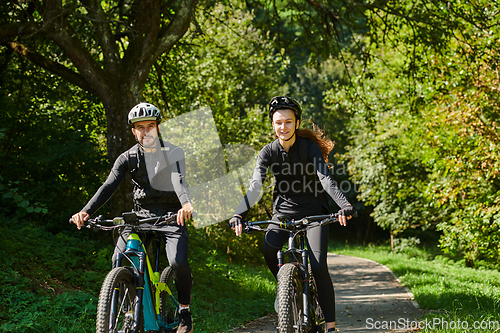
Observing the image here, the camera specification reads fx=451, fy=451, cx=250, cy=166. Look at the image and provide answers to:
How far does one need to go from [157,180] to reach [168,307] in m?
1.25

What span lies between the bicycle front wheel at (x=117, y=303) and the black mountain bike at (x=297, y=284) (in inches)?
41.1

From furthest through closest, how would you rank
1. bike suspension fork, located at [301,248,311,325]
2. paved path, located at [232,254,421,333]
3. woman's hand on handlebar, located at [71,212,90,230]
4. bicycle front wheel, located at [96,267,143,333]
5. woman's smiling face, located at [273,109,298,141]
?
paved path, located at [232,254,421,333], woman's smiling face, located at [273,109,298,141], woman's hand on handlebar, located at [71,212,90,230], bike suspension fork, located at [301,248,311,325], bicycle front wheel, located at [96,267,143,333]

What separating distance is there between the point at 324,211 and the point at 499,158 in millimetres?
8185

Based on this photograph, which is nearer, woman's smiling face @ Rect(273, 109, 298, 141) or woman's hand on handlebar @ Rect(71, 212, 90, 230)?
woman's hand on handlebar @ Rect(71, 212, 90, 230)

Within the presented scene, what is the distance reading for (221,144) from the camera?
564 inches

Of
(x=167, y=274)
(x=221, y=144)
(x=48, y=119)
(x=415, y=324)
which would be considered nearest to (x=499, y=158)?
(x=415, y=324)

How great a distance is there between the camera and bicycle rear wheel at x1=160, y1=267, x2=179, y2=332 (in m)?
4.12

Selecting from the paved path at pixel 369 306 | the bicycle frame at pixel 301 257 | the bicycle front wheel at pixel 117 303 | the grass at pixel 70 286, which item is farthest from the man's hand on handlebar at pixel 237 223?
the paved path at pixel 369 306

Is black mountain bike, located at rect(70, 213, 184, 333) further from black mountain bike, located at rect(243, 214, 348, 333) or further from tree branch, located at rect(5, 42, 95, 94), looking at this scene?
tree branch, located at rect(5, 42, 95, 94)

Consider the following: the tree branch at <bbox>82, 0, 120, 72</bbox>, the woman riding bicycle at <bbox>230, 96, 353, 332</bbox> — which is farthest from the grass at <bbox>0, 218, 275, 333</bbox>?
the tree branch at <bbox>82, 0, 120, 72</bbox>

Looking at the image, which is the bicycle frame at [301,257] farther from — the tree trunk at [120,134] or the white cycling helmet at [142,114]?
the tree trunk at [120,134]

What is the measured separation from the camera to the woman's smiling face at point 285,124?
418cm

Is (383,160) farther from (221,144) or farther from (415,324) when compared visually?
(415,324)

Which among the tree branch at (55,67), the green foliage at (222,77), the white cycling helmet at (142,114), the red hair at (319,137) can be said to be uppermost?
the green foliage at (222,77)
